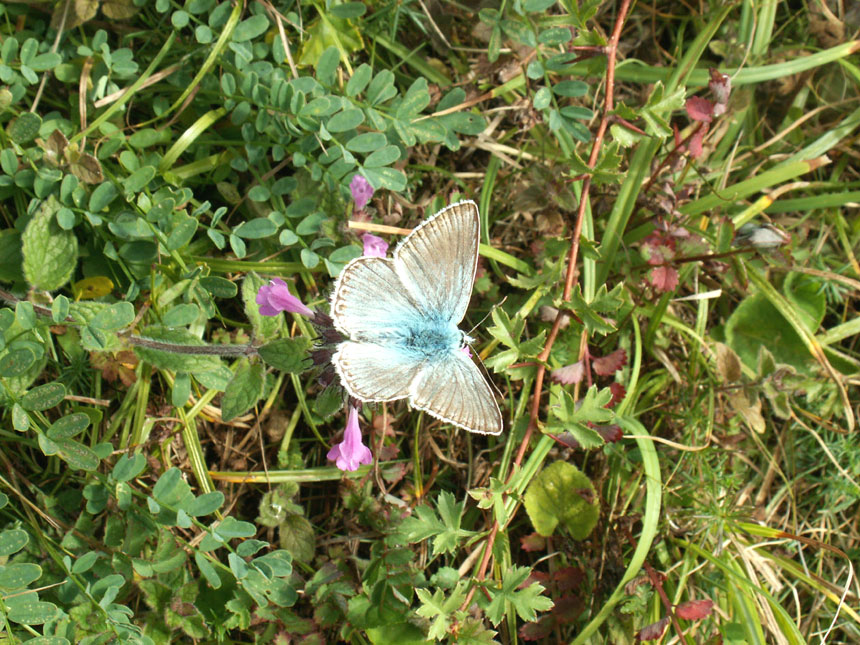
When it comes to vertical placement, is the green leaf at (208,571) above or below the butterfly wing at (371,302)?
below

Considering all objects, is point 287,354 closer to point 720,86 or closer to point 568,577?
point 568,577

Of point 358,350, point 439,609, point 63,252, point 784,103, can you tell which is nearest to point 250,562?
point 439,609

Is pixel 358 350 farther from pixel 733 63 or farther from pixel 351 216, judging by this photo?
pixel 733 63

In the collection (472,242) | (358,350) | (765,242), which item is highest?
(472,242)

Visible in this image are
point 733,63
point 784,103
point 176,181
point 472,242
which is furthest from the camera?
point 784,103

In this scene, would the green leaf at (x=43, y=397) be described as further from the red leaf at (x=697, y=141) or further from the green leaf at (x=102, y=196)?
the red leaf at (x=697, y=141)

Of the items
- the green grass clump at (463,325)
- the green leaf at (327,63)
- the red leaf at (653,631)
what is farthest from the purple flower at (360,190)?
the red leaf at (653,631)

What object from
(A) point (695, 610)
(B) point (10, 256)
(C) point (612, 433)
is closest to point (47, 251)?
(B) point (10, 256)
